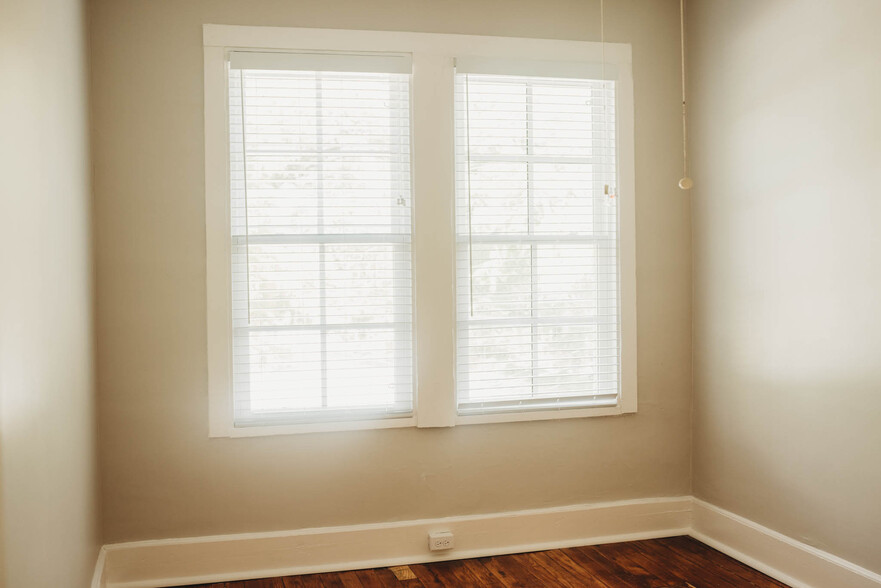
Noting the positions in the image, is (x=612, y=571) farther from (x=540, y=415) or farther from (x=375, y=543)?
(x=375, y=543)

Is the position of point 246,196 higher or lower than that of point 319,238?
higher

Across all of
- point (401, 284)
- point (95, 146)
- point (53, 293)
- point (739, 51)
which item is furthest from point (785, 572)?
point (95, 146)

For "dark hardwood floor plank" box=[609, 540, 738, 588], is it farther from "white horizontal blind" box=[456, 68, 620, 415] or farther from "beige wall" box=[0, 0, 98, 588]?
"beige wall" box=[0, 0, 98, 588]

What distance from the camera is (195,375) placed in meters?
3.11

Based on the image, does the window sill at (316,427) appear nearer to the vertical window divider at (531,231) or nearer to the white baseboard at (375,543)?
the white baseboard at (375,543)

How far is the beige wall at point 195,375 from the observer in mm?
3035

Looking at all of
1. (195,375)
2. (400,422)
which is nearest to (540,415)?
(400,422)

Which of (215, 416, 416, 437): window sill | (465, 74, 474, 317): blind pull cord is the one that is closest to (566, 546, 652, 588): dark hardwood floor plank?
(215, 416, 416, 437): window sill

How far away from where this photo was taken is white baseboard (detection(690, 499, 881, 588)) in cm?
271

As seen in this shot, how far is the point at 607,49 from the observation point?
347 cm

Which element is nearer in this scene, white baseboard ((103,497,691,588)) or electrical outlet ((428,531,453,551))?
white baseboard ((103,497,691,588))

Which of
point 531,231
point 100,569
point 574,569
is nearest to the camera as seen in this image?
point 100,569

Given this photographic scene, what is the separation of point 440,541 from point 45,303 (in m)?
1.98

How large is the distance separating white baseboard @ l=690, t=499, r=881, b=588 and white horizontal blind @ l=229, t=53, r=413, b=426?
5.12 feet
